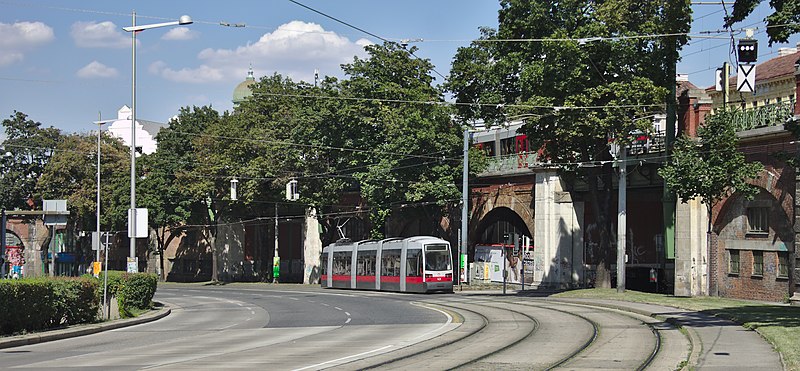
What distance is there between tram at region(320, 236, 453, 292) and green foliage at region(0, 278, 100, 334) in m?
22.1

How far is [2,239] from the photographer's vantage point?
38562 millimetres

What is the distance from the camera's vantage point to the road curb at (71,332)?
2305cm

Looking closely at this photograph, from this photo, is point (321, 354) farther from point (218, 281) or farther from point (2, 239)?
point (218, 281)

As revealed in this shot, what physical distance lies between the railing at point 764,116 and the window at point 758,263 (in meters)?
5.18

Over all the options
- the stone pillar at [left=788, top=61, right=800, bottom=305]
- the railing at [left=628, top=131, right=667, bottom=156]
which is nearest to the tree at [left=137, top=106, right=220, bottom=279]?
the railing at [left=628, top=131, right=667, bottom=156]

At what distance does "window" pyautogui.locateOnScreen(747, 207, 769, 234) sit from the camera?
3897 cm

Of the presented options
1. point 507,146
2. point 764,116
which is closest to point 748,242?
point 764,116

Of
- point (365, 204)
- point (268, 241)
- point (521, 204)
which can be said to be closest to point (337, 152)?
point (365, 204)

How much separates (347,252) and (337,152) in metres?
10.2

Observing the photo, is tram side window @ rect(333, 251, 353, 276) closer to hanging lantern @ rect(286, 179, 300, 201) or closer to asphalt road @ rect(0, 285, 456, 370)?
hanging lantern @ rect(286, 179, 300, 201)

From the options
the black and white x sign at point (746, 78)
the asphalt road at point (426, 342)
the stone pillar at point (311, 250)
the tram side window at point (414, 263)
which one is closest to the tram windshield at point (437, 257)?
the tram side window at point (414, 263)

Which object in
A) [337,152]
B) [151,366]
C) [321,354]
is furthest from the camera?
[337,152]

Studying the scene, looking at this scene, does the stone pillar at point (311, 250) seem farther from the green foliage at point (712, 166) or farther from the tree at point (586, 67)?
A: the green foliage at point (712, 166)

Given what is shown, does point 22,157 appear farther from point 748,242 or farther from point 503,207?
point 748,242
